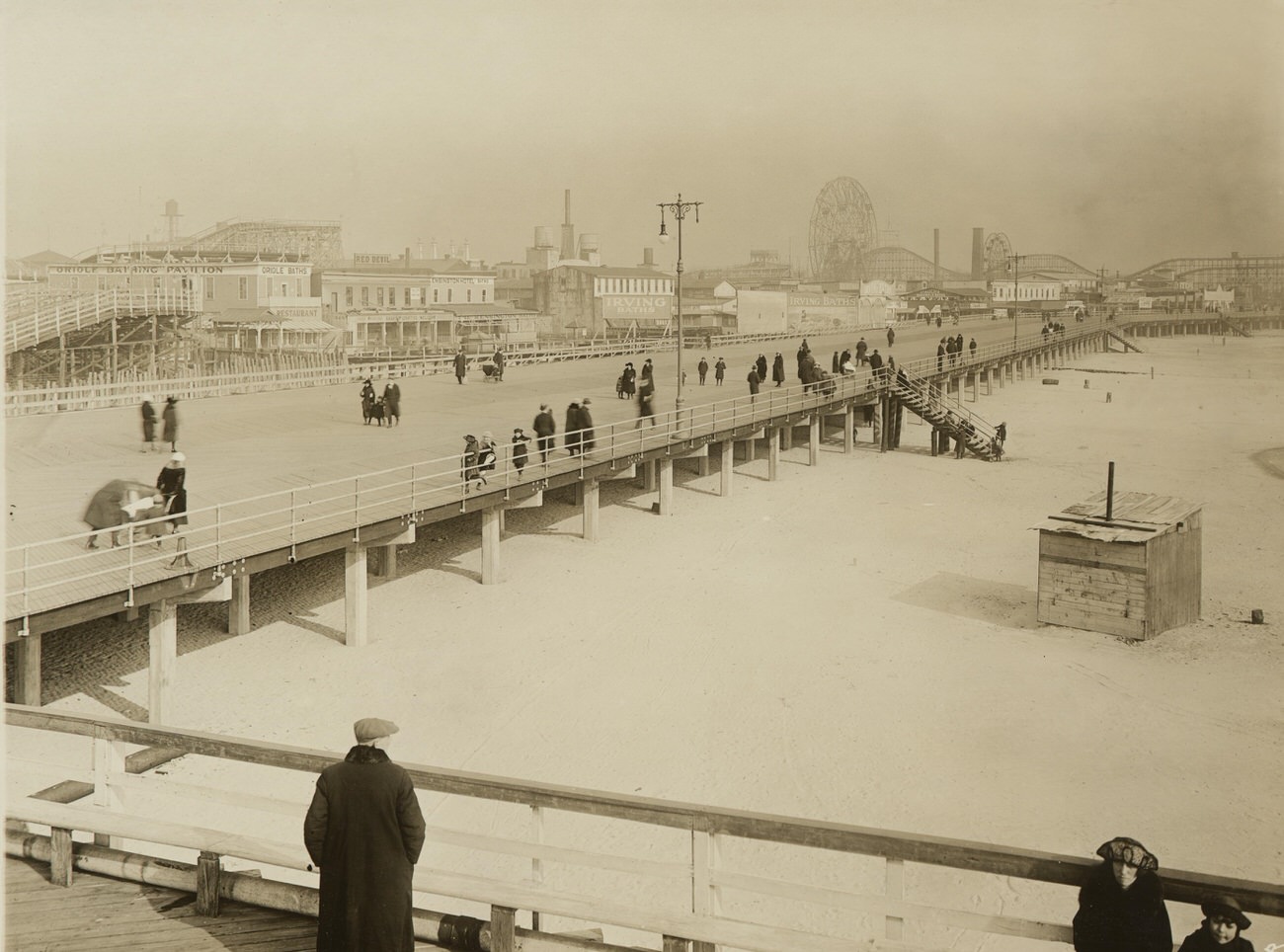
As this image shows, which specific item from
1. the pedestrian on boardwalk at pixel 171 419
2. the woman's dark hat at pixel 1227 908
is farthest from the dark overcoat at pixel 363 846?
the pedestrian on boardwalk at pixel 171 419

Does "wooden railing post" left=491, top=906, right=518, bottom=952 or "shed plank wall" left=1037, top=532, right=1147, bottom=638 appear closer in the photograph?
"wooden railing post" left=491, top=906, right=518, bottom=952

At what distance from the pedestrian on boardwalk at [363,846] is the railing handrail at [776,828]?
0.69 feet

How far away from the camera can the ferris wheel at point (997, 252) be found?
157 m

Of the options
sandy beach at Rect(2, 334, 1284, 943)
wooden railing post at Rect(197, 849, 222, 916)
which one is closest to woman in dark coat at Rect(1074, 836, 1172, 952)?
wooden railing post at Rect(197, 849, 222, 916)

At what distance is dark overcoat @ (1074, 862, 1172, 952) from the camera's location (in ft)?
13.0

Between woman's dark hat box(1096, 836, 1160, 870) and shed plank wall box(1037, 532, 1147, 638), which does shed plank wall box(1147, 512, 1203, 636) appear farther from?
woman's dark hat box(1096, 836, 1160, 870)

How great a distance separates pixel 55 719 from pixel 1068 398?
50.0 metres

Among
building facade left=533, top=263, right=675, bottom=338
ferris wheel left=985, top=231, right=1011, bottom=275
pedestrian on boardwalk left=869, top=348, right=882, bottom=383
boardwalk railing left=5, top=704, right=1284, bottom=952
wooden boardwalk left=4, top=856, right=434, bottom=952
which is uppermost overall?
ferris wheel left=985, top=231, right=1011, bottom=275

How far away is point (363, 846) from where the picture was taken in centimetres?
431

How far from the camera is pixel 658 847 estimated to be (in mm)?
10672

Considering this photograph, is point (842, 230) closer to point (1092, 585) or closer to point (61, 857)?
point (1092, 585)

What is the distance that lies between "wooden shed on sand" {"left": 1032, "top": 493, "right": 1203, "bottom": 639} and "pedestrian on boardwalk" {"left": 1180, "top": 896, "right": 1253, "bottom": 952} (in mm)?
14439

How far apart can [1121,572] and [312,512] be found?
12036 millimetres

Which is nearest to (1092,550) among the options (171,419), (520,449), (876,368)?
(520,449)
